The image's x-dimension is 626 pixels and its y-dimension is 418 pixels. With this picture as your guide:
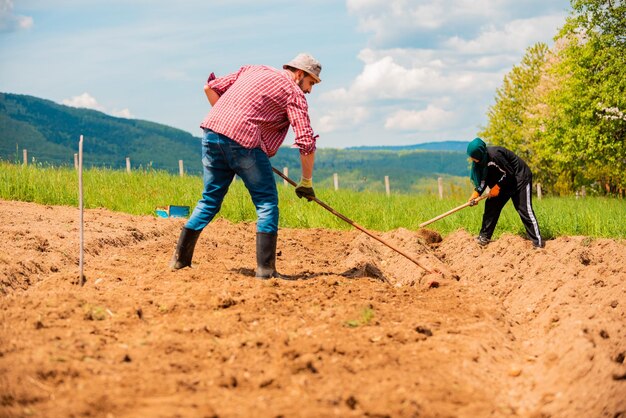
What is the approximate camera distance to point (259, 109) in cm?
616

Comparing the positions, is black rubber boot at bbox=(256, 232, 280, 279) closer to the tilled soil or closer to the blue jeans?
the blue jeans

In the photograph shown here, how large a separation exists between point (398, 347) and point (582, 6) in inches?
805

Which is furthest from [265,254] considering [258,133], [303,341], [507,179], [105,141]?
[105,141]

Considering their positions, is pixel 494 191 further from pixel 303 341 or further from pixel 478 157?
pixel 303 341

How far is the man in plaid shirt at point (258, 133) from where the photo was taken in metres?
6.11

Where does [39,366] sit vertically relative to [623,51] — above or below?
below

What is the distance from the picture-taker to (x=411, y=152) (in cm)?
14050

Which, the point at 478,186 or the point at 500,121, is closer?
the point at 478,186

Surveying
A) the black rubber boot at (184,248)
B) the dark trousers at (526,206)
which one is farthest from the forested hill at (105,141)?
the black rubber boot at (184,248)

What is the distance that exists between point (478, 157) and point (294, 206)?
6.41 meters

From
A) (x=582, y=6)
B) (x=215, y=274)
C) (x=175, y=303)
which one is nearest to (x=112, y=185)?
(x=215, y=274)

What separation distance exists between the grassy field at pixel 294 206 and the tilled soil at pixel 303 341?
4.21 metres

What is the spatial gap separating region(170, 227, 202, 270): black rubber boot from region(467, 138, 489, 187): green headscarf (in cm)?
442

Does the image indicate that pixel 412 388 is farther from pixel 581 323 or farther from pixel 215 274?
pixel 215 274
